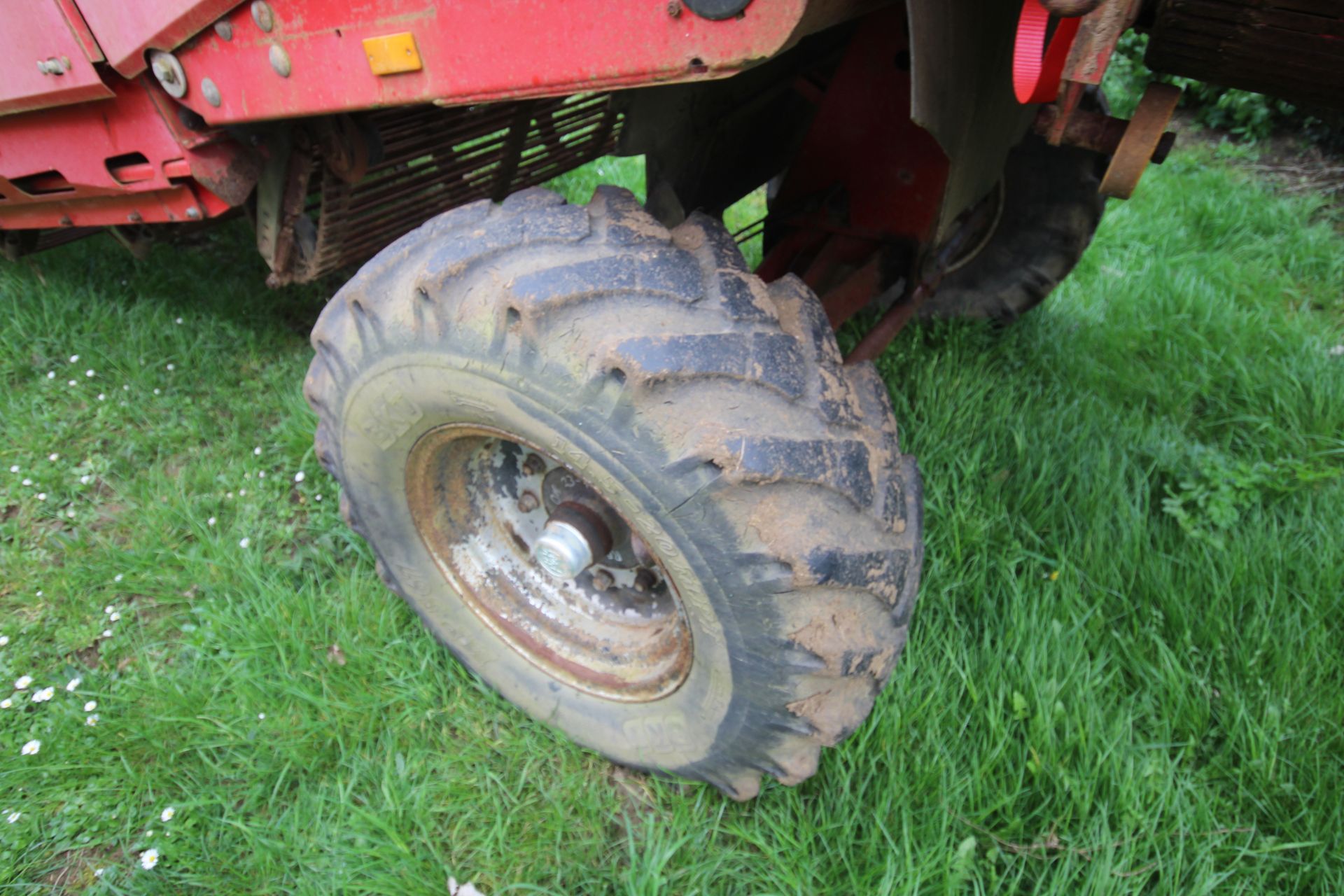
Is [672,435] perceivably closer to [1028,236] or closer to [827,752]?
[827,752]

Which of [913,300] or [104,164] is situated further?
[913,300]

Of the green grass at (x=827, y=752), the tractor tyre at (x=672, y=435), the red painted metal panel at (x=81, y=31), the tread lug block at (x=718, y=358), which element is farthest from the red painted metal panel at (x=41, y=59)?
the tread lug block at (x=718, y=358)

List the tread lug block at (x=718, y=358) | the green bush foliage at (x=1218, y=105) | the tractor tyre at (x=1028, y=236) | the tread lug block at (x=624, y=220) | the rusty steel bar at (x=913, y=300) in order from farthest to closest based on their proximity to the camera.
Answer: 1. the green bush foliage at (x=1218, y=105)
2. the tractor tyre at (x=1028, y=236)
3. the rusty steel bar at (x=913, y=300)
4. the tread lug block at (x=624, y=220)
5. the tread lug block at (x=718, y=358)

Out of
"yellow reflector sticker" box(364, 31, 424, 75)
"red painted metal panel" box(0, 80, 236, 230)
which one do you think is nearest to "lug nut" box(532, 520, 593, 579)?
"yellow reflector sticker" box(364, 31, 424, 75)

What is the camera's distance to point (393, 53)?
1.18 metres

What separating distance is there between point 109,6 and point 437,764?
1.50 m

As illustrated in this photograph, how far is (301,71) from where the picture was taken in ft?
4.18

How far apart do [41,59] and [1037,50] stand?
170cm

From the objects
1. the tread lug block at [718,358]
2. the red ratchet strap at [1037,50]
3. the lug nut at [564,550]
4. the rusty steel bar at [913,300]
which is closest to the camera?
the red ratchet strap at [1037,50]

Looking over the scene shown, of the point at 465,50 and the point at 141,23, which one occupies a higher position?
the point at 141,23

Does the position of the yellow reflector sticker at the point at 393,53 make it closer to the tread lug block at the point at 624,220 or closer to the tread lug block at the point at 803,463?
the tread lug block at the point at 624,220

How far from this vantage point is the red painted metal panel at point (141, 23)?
4.25ft

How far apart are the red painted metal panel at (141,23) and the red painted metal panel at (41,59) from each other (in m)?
0.07

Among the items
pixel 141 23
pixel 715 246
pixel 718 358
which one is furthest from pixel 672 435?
pixel 141 23
